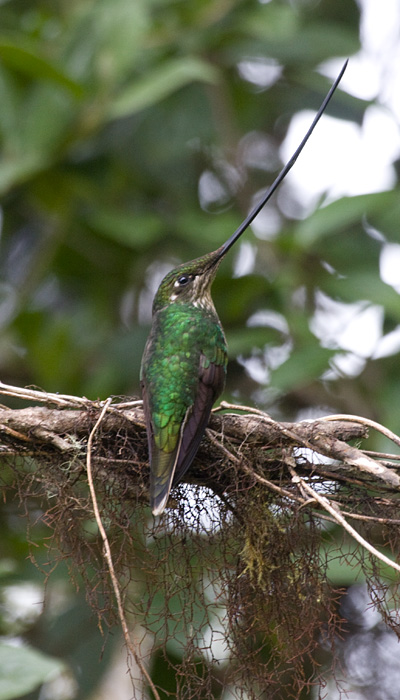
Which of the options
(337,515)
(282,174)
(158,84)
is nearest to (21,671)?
(337,515)

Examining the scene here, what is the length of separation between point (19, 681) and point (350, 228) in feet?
11.6

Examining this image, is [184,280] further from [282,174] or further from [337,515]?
[337,515]

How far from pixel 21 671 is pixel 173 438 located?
2.60 feet

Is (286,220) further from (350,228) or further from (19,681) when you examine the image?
(19,681)

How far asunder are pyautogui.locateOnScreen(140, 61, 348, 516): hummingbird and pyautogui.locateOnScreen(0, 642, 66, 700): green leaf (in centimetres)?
55

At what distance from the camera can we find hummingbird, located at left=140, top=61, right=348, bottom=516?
96.0 inches

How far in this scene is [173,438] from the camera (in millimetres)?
2518

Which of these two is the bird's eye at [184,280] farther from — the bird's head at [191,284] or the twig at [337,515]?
the twig at [337,515]

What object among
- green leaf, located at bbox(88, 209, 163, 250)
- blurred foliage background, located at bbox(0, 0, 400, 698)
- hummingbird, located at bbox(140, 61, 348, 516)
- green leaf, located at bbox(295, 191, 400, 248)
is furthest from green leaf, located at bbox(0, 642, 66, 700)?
green leaf, located at bbox(88, 209, 163, 250)

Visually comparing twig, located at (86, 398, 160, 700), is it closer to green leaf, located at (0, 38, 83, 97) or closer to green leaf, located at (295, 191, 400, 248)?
green leaf, located at (295, 191, 400, 248)

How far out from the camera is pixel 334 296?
4.42m

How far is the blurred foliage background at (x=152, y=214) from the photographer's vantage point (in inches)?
168

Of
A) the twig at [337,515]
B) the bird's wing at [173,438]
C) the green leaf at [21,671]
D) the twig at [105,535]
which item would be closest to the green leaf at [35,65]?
the bird's wing at [173,438]

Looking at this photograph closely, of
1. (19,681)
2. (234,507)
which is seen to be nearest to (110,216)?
(234,507)
